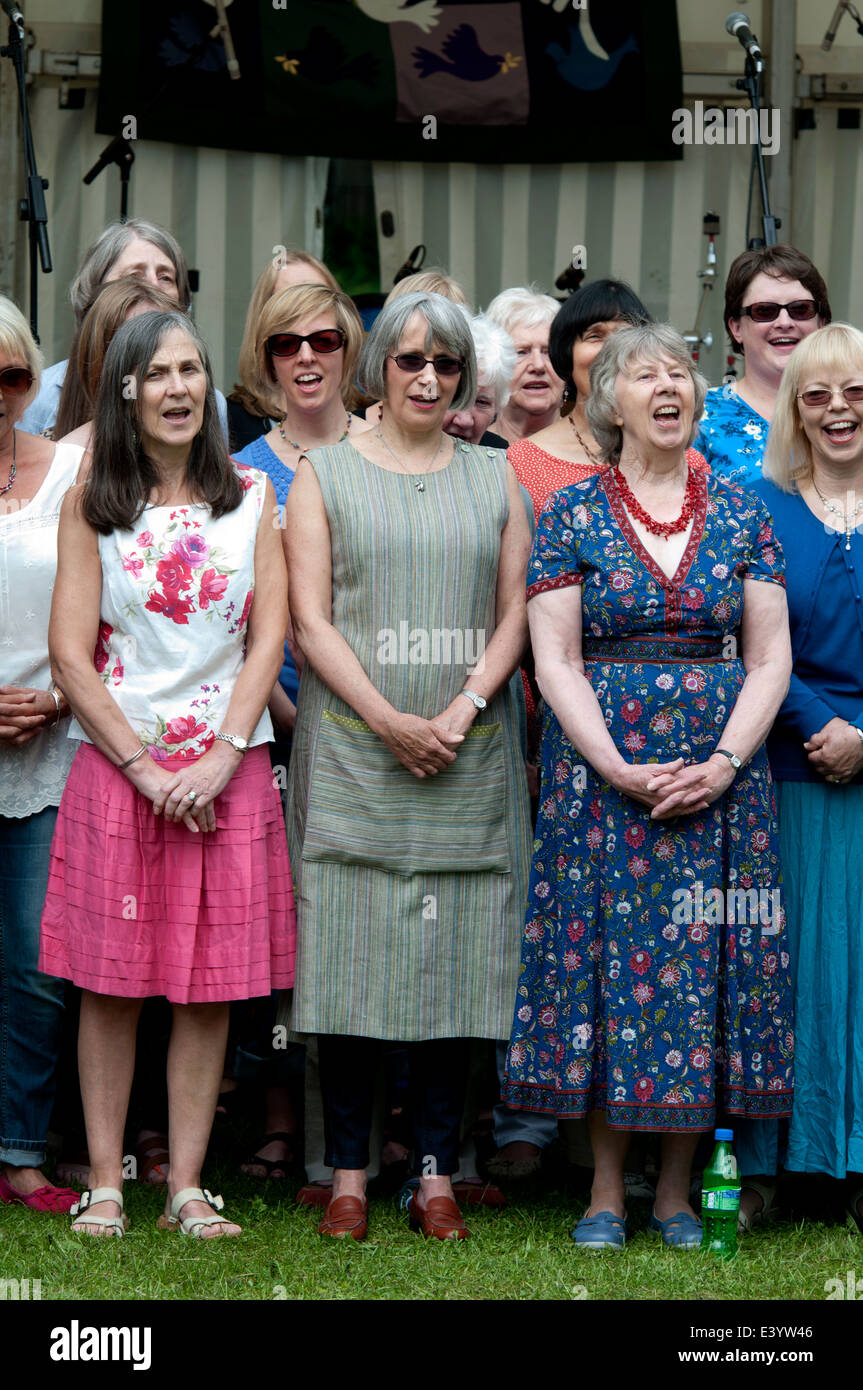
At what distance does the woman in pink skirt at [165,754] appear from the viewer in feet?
12.8

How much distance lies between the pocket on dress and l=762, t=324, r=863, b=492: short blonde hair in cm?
101

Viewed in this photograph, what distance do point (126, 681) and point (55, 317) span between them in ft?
13.6

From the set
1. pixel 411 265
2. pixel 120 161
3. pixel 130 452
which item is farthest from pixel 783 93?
pixel 130 452

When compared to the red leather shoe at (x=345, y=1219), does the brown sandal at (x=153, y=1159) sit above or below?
below

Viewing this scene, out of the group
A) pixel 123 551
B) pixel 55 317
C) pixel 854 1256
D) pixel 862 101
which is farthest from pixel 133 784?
pixel 862 101

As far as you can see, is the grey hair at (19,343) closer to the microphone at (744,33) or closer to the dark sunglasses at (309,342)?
the dark sunglasses at (309,342)

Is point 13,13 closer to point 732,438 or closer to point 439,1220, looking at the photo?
point 732,438

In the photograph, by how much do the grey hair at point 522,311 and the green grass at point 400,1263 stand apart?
102 inches

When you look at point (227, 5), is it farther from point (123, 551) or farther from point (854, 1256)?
point (854, 1256)

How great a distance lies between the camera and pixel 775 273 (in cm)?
482

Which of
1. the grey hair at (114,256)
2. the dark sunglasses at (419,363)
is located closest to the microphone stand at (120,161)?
the grey hair at (114,256)

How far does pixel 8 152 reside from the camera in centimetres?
763

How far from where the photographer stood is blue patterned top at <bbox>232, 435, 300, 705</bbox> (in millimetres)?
4492

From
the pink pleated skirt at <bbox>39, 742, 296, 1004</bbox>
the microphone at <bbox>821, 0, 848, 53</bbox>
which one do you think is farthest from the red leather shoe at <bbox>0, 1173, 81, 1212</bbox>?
the microphone at <bbox>821, 0, 848, 53</bbox>
